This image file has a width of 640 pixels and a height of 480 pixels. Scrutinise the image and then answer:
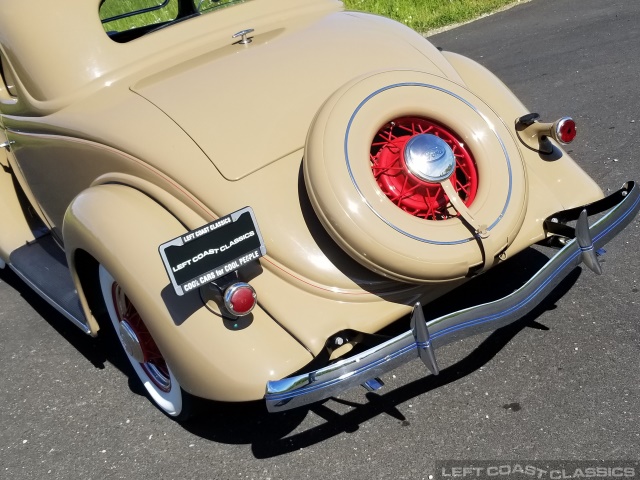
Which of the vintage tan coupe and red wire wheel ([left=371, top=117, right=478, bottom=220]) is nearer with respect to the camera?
the vintage tan coupe

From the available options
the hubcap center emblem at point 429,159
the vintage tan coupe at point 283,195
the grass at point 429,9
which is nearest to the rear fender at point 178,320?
the vintage tan coupe at point 283,195

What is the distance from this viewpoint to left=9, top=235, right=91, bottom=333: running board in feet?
11.3

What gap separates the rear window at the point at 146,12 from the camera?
13.1 feet

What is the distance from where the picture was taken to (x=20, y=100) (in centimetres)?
360

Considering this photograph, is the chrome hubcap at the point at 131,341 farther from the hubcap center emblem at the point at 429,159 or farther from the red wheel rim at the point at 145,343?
the hubcap center emblem at the point at 429,159

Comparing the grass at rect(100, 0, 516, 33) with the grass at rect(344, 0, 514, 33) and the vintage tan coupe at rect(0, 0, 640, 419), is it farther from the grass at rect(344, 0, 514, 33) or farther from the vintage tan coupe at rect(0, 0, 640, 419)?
the vintage tan coupe at rect(0, 0, 640, 419)

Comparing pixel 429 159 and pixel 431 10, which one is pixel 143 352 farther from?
pixel 431 10

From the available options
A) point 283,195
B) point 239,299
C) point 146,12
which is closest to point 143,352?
point 239,299

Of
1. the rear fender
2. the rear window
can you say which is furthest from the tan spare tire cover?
the rear window

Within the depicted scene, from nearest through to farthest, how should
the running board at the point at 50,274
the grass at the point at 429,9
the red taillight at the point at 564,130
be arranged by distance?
the red taillight at the point at 564,130 < the running board at the point at 50,274 < the grass at the point at 429,9

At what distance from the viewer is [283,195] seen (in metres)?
2.80

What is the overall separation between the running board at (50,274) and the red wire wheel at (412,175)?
4.95 feet

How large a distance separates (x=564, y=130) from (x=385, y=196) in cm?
101

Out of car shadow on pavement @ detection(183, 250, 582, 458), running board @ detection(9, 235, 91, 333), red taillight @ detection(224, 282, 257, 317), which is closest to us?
red taillight @ detection(224, 282, 257, 317)
